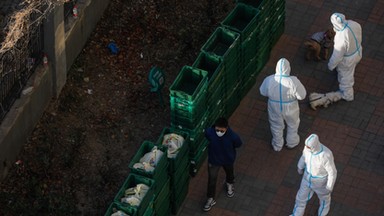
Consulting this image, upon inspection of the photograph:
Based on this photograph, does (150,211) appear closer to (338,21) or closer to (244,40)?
(244,40)

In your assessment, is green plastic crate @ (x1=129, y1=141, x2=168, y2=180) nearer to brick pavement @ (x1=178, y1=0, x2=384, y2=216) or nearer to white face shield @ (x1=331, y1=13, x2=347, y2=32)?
brick pavement @ (x1=178, y1=0, x2=384, y2=216)

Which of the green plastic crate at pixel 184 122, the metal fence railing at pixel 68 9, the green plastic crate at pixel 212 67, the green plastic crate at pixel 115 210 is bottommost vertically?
the green plastic crate at pixel 184 122

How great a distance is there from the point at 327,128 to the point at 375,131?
810 millimetres

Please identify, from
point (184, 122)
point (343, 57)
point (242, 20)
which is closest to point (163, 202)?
point (184, 122)

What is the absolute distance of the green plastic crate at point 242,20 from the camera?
20203 millimetres

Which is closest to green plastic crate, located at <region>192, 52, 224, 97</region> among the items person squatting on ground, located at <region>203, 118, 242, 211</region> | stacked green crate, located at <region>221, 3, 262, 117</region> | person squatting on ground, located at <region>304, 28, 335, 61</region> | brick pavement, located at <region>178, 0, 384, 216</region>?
stacked green crate, located at <region>221, 3, 262, 117</region>

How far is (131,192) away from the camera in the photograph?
58.6ft

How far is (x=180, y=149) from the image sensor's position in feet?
61.5

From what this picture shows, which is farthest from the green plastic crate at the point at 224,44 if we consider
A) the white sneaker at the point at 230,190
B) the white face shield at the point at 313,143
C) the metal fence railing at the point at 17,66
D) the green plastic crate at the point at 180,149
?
the metal fence railing at the point at 17,66

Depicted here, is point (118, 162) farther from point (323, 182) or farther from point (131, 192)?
point (323, 182)

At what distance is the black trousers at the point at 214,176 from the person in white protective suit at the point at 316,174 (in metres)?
1.13

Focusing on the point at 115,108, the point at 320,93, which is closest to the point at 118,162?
the point at 115,108

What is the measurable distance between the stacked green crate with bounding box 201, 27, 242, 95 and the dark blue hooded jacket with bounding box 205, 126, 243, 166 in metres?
1.59

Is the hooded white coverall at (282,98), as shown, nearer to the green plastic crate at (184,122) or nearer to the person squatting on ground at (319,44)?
the green plastic crate at (184,122)
